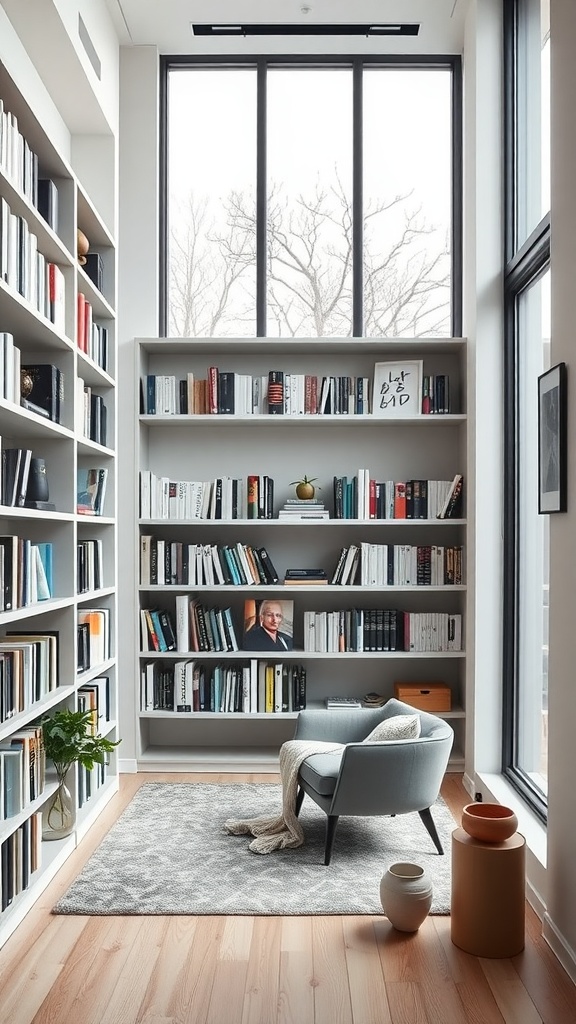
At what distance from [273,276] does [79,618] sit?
2.32 meters

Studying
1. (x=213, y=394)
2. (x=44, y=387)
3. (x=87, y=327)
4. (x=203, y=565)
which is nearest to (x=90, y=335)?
(x=87, y=327)

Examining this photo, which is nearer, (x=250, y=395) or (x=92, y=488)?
(x=92, y=488)

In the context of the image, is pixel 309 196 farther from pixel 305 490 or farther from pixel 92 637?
pixel 92 637

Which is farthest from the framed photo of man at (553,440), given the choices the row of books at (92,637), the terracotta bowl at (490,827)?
the row of books at (92,637)

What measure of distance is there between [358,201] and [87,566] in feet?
8.77

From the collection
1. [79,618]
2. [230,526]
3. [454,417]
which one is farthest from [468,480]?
[79,618]

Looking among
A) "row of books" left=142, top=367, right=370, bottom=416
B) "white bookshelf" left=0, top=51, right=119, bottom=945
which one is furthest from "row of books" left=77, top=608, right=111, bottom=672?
"row of books" left=142, top=367, right=370, bottom=416

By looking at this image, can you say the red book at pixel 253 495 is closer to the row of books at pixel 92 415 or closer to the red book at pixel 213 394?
the red book at pixel 213 394

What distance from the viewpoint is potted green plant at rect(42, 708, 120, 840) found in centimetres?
350

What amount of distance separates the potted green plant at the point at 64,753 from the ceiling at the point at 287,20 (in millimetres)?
3596

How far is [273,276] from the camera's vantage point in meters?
5.23

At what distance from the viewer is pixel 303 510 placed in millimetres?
4902

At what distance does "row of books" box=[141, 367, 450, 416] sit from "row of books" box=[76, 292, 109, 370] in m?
0.43

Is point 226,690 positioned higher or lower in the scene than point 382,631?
lower
